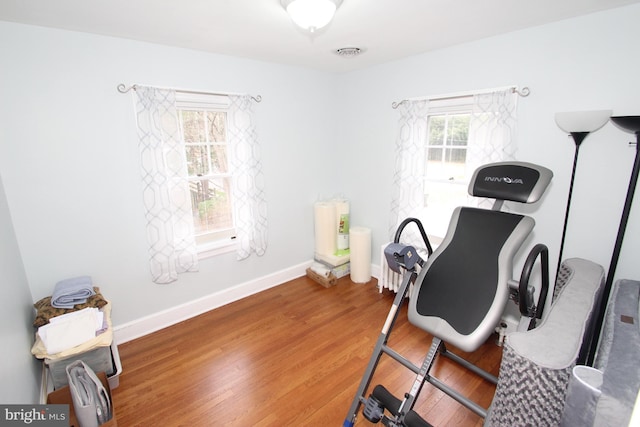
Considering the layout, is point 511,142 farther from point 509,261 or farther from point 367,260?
point 367,260

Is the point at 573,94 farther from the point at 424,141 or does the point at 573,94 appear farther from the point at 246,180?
the point at 246,180

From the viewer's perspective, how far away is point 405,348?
7.73 feet

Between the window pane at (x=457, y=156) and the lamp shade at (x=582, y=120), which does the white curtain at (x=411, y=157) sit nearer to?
the window pane at (x=457, y=156)

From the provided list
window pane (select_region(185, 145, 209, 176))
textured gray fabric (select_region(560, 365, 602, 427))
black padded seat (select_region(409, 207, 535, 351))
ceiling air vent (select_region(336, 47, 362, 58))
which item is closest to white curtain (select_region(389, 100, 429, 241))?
ceiling air vent (select_region(336, 47, 362, 58))

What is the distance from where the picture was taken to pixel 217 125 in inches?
108

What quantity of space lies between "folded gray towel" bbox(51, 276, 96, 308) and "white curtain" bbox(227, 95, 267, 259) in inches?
48.0

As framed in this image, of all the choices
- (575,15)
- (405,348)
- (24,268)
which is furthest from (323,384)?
(575,15)

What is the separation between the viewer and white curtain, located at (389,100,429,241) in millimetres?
2775

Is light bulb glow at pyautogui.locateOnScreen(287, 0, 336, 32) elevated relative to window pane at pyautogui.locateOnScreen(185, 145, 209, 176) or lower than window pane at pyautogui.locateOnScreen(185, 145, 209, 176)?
elevated

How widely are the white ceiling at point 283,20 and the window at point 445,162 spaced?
1.78 feet

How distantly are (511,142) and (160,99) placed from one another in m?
2.68

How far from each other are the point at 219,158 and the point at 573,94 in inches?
108

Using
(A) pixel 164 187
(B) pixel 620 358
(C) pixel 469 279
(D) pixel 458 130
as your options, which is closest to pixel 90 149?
(A) pixel 164 187

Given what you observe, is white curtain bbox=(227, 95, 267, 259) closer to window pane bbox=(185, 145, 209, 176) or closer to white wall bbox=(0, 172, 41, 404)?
window pane bbox=(185, 145, 209, 176)
